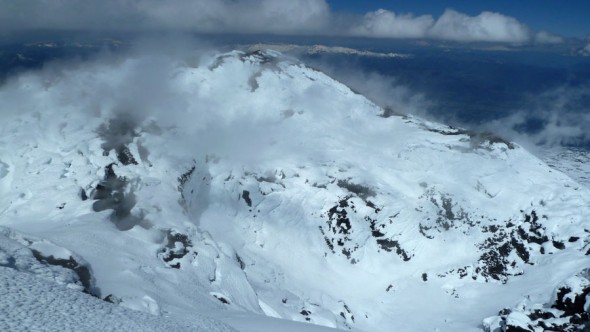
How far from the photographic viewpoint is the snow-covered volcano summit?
77812mm

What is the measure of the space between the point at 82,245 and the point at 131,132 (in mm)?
61674

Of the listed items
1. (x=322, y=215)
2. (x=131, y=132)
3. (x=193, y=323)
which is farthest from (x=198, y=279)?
(x=131, y=132)

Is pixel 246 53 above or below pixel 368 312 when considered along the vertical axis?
above

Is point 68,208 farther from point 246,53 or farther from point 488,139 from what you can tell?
point 488,139

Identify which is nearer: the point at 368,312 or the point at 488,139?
the point at 368,312

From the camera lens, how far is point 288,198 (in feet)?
372

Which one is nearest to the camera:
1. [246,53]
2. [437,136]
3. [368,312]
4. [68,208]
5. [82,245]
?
[82,245]

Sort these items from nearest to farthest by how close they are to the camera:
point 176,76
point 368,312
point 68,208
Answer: point 68,208 < point 368,312 < point 176,76

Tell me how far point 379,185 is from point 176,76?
271ft

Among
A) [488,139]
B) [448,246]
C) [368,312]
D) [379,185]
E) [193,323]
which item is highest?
[193,323]

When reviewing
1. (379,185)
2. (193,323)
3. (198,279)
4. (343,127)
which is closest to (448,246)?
(379,185)

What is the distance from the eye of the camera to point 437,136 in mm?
138375

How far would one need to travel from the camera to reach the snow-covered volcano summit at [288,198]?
77812 mm

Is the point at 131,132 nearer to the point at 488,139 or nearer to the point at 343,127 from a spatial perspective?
A: the point at 343,127
